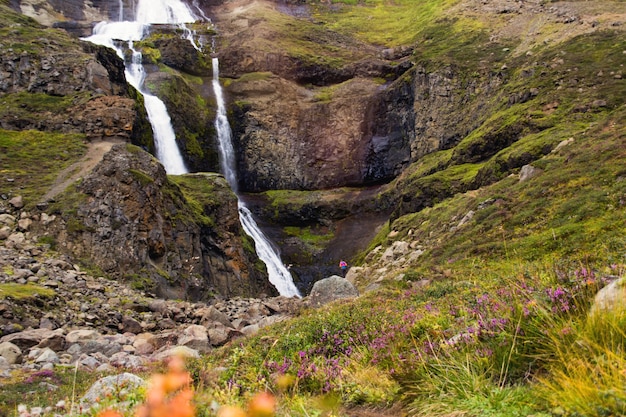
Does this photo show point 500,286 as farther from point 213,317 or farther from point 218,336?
point 213,317

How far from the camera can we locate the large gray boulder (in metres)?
15.4

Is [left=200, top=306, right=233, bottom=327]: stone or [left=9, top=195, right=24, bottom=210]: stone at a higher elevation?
[left=9, top=195, right=24, bottom=210]: stone

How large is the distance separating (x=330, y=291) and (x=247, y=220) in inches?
1141

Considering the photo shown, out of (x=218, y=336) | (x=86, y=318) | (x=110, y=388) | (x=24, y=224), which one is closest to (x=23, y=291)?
(x=86, y=318)

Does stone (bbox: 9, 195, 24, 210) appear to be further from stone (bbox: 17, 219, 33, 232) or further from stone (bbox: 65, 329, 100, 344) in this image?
stone (bbox: 65, 329, 100, 344)

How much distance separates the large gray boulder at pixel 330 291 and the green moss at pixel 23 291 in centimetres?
856

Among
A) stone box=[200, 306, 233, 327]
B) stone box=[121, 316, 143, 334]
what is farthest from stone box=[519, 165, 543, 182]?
stone box=[121, 316, 143, 334]

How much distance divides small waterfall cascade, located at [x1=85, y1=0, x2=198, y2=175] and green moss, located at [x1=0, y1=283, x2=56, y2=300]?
26.5m

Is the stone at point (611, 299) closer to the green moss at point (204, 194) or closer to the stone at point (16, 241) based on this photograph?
the stone at point (16, 241)

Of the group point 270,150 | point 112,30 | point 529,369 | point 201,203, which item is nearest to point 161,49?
point 112,30

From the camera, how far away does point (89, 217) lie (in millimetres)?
20281

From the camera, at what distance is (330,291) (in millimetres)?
15688

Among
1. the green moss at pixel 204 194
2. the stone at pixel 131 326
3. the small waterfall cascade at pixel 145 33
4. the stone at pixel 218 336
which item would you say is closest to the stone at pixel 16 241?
the stone at pixel 131 326

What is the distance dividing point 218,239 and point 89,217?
9.49 m
